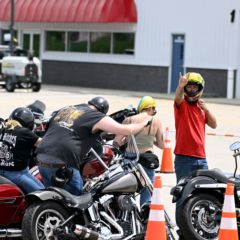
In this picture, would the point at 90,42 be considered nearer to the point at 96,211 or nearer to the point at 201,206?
the point at 201,206

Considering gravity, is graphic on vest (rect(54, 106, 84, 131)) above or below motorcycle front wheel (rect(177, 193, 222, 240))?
above

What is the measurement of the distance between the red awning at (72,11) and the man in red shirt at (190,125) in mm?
28693

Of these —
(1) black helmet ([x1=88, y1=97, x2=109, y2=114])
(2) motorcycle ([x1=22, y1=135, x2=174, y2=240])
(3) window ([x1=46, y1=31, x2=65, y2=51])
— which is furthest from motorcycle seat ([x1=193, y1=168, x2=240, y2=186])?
(3) window ([x1=46, y1=31, x2=65, y2=51])

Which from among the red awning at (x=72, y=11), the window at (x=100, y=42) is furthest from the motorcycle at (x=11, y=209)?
the window at (x=100, y=42)

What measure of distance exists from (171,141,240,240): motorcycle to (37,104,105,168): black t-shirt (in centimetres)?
115

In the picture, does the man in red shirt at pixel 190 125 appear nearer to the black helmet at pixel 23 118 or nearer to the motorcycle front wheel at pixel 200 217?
the motorcycle front wheel at pixel 200 217

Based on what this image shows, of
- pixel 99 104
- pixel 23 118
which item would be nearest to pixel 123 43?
pixel 23 118

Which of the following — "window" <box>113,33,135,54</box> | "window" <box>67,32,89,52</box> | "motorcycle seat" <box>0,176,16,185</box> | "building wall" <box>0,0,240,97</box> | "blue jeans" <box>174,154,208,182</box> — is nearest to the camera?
"motorcycle seat" <box>0,176,16,185</box>

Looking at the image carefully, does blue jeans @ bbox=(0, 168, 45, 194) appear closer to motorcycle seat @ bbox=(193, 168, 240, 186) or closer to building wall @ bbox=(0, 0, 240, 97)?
motorcycle seat @ bbox=(193, 168, 240, 186)

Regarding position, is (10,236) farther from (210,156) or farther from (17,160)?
(210,156)

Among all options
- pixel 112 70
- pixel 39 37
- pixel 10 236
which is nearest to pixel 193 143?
pixel 10 236

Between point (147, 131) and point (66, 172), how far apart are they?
204 cm

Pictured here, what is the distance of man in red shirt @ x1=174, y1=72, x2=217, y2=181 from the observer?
913 cm

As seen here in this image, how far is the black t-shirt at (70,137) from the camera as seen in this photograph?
8016 millimetres
